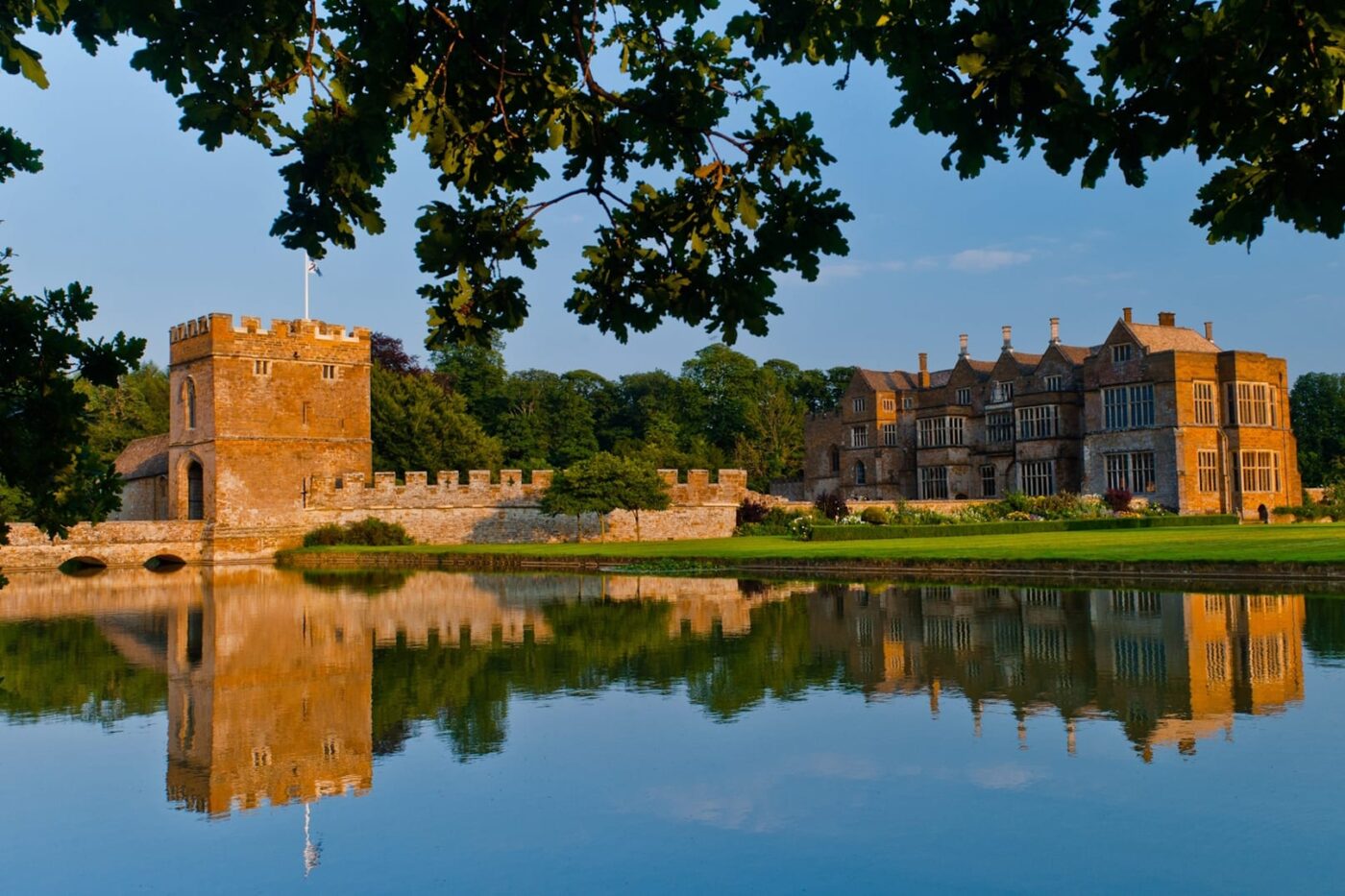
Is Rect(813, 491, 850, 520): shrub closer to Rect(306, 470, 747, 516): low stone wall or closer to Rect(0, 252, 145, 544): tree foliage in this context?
Rect(306, 470, 747, 516): low stone wall

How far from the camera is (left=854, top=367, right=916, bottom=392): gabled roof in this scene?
56062 millimetres

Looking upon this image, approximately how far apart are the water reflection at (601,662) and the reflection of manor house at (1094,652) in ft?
0.14

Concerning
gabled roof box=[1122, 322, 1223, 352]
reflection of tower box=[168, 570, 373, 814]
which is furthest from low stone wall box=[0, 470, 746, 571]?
A: reflection of tower box=[168, 570, 373, 814]

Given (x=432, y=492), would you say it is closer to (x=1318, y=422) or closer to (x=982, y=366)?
(x=982, y=366)

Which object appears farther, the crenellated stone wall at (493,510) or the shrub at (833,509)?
the crenellated stone wall at (493,510)

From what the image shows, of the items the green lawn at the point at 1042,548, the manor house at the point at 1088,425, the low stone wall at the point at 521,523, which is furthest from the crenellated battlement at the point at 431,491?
the manor house at the point at 1088,425

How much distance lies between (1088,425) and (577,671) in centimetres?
3575

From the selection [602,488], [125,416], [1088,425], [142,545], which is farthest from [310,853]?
[125,416]

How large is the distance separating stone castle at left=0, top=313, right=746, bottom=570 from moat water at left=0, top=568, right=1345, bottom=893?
998 inches

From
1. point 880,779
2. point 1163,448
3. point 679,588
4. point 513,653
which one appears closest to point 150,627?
point 513,653

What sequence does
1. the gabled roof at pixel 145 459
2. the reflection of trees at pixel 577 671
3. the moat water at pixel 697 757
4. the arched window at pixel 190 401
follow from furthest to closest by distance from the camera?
1. the gabled roof at pixel 145 459
2. the arched window at pixel 190 401
3. the reflection of trees at pixel 577 671
4. the moat water at pixel 697 757

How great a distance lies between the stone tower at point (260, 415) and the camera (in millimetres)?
41531

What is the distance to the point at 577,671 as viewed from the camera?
42.1 ft

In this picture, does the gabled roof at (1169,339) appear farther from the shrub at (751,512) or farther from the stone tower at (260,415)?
the stone tower at (260,415)
